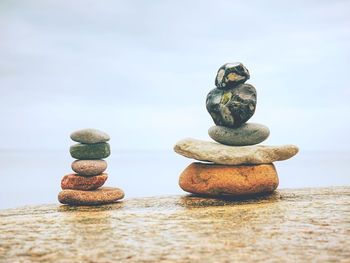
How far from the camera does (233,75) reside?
7.12m

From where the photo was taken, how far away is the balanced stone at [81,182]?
709cm

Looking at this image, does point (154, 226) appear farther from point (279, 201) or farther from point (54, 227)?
point (279, 201)

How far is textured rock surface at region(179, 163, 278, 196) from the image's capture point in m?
6.82

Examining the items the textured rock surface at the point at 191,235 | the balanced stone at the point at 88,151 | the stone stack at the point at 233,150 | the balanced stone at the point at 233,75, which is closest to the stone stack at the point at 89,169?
the balanced stone at the point at 88,151

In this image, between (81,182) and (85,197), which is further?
(81,182)

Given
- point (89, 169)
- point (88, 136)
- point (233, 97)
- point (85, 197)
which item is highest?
point (233, 97)

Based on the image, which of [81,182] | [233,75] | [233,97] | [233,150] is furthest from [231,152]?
[81,182]

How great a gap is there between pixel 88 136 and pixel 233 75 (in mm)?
3438

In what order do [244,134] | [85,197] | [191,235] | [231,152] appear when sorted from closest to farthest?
[191,235] → [85,197] → [231,152] → [244,134]

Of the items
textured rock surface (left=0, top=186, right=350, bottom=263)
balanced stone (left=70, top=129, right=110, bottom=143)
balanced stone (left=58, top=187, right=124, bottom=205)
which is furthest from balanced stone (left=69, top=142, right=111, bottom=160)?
textured rock surface (left=0, top=186, right=350, bottom=263)

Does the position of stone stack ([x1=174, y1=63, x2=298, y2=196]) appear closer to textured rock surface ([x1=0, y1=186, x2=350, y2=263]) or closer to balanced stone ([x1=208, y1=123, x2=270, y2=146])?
balanced stone ([x1=208, y1=123, x2=270, y2=146])

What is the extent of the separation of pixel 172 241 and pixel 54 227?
183cm

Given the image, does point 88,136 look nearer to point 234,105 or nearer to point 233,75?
point 234,105

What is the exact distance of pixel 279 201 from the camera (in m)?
6.30
